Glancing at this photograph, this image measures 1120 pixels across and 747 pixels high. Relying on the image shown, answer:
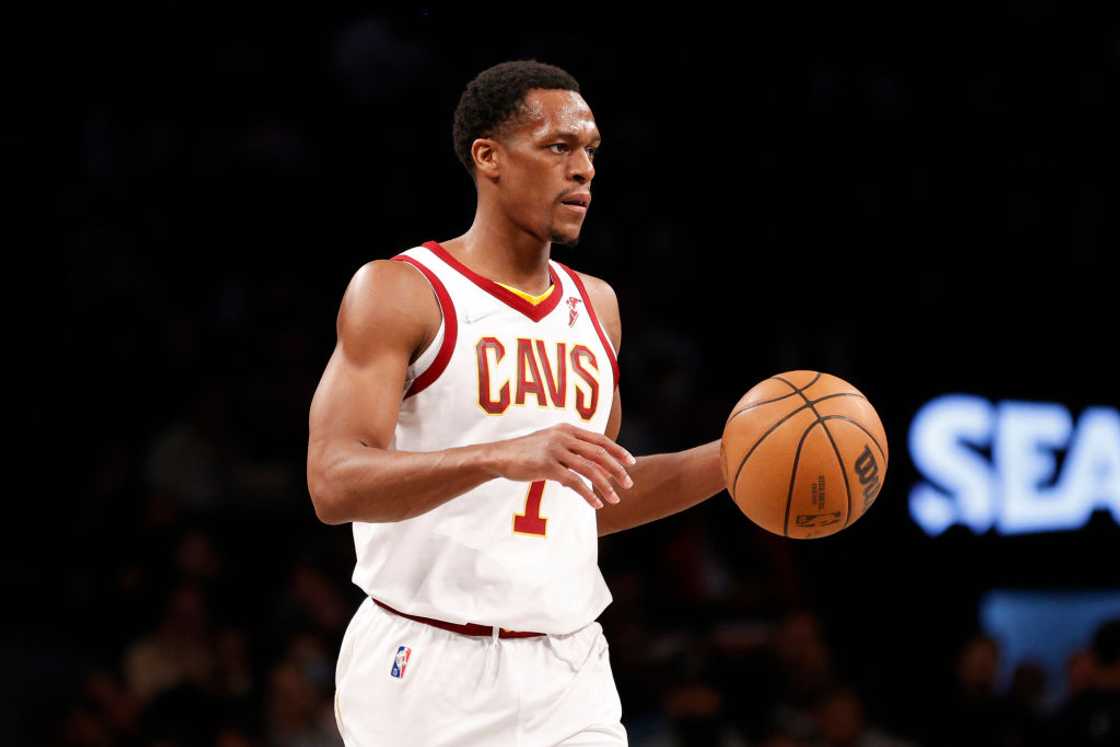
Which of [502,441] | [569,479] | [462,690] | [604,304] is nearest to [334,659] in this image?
[604,304]

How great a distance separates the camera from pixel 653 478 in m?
3.92

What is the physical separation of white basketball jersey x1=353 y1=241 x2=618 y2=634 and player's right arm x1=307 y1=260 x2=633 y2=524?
0.34 feet

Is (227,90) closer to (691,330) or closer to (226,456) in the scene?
(226,456)

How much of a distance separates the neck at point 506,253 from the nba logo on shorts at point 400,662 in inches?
36.6

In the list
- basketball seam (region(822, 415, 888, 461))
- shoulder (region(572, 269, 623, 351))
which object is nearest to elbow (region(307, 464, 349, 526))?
shoulder (region(572, 269, 623, 351))

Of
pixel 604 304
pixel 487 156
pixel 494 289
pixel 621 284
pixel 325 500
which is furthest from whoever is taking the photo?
pixel 621 284

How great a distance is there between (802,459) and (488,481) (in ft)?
2.46

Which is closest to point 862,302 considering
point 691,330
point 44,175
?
point 691,330

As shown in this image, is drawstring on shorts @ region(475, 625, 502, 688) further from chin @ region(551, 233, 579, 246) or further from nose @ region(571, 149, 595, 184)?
nose @ region(571, 149, 595, 184)

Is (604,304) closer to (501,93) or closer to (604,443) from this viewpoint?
(501,93)

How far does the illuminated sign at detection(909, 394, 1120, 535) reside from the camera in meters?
8.40

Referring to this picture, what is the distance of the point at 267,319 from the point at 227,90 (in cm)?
148

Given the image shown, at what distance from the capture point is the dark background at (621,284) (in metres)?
7.28

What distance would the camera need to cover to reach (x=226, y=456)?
772 cm
